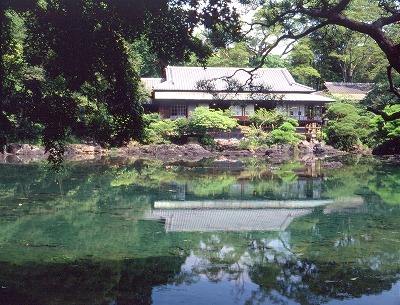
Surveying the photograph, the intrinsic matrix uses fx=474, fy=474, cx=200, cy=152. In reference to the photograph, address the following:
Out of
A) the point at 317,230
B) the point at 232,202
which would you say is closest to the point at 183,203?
the point at 232,202

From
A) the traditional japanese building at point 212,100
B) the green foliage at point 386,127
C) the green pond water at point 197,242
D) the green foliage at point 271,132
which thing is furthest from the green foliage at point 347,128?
the green pond water at point 197,242

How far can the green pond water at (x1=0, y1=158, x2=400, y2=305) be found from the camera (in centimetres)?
557

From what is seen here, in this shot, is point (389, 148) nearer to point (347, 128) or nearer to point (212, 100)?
point (347, 128)

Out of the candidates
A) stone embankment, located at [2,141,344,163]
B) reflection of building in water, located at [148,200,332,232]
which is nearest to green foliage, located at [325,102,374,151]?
stone embankment, located at [2,141,344,163]

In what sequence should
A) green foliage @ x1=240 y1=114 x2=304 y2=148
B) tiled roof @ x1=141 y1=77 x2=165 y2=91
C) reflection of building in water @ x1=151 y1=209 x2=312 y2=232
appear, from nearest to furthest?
reflection of building in water @ x1=151 y1=209 x2=312 y2=232 → green foliage @ x1=240 y1=114 x2=304 y2=148 → tiled roof @ x1=141 y1=77 x2=165 y2=91

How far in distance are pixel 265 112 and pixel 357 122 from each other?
491 cm

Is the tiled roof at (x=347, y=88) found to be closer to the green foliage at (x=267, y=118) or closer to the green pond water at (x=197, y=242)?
the green foliage at (x=267, y=118)

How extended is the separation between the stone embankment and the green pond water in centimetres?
827

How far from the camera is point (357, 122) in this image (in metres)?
25.3

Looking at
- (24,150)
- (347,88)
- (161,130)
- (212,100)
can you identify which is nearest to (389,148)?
(212,100)

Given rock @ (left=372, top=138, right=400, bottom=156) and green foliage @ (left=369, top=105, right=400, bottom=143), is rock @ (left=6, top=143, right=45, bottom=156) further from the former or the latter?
rock @ (left=372, top=138, right=400, bottom=156)

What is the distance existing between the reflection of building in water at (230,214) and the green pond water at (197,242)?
2cm

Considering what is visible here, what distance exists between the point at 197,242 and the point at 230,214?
251cm

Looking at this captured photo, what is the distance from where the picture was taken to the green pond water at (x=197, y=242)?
5.57 meters
